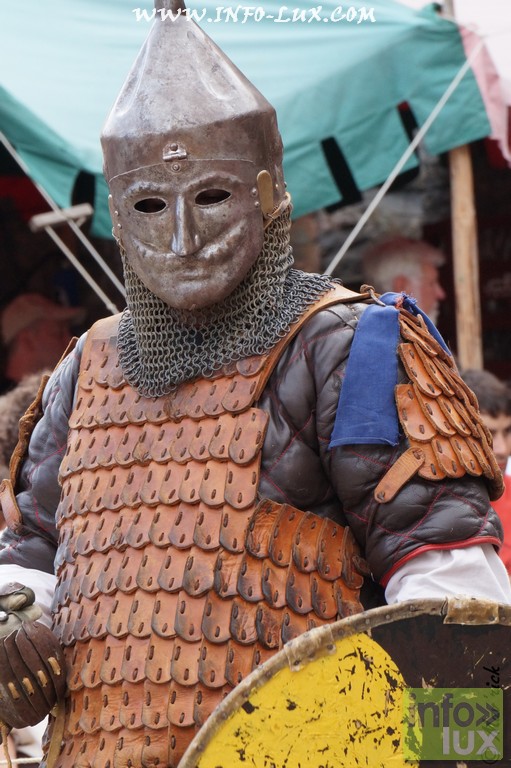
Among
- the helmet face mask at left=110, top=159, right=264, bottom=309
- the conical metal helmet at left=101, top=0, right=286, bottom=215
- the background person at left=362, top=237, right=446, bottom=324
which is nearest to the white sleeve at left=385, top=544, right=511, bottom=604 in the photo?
the helmet face mask at left=110, top=159, right=264, bottom=309

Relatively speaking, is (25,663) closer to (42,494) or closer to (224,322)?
(42,494)

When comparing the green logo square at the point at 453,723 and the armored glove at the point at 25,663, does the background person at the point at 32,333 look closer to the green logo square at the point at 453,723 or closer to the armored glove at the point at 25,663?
the armored glove at the point at 25,663

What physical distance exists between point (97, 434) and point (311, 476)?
1.91ft

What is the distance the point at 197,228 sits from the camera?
2887 mm

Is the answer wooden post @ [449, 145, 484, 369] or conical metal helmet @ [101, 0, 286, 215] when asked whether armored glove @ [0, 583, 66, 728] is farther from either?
wooden post @ [449, 145, 484, 369]

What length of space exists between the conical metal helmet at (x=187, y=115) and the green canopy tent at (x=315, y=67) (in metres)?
3.73

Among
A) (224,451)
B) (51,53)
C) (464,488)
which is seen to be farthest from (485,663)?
(51,53)

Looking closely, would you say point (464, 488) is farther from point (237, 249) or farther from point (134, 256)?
point (134, 256)

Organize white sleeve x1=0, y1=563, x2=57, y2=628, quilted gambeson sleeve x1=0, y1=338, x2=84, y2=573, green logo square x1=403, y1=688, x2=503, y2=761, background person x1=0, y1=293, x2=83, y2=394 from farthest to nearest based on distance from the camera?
background person x1=0, y1=293, x2=83, y2=394, quilted gambeson sleeve x1=0, y1=338, x2=84, y2=573, white sleeve x1=0, y1=563, x2=57, y2=628, green logo square x1=403, y1=688, x2=503, y2=761

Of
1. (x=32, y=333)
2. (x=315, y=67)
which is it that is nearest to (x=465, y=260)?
(x=315, y=67)

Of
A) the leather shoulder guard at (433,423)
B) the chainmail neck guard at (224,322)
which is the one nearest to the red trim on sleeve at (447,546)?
the leather shoulder guard at (433,423)

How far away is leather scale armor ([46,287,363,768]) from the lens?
8.77ft

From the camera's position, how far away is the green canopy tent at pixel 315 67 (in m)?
6.99

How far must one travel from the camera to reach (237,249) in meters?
2.91
